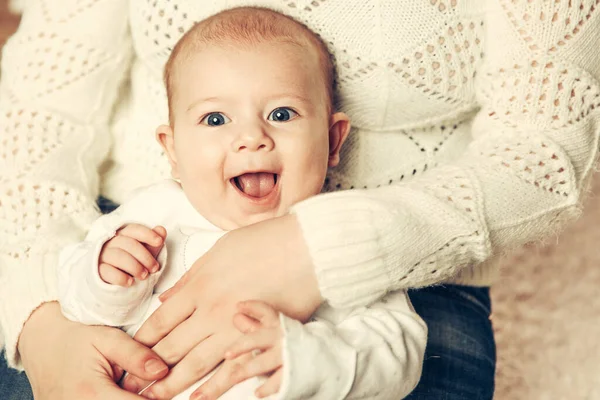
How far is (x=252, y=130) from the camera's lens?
960 millimetres

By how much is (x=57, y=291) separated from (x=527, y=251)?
1381 mm

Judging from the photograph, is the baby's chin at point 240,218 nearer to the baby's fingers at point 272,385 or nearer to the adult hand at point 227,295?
the adult hand at point 227,295

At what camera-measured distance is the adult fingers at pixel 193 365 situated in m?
0.86

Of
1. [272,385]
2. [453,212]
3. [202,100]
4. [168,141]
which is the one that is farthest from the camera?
[168,141]

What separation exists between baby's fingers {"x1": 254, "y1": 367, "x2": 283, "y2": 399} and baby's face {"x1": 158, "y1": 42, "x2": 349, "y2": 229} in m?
0.27

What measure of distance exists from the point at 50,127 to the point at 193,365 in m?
0.55

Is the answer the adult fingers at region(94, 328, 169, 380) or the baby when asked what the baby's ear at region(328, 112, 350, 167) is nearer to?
the baby

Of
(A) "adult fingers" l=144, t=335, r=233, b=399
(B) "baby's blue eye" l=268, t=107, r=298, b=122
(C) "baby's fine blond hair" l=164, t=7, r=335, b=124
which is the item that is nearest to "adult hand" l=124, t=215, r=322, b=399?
(A) "adult fingers" l=144, t=335, r=233, b=399

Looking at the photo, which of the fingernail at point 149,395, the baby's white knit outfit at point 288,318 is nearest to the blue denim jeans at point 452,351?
the baby's white knit outfit at point 288,318

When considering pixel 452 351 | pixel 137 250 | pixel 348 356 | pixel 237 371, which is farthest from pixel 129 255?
pixel 452 351

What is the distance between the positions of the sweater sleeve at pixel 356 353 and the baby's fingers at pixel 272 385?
0.01 m

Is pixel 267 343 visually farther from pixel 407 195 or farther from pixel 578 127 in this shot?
pixel 578 127

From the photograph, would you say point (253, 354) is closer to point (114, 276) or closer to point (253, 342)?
point (253, 342)

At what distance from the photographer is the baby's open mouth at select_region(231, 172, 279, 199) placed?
100 centimetres
